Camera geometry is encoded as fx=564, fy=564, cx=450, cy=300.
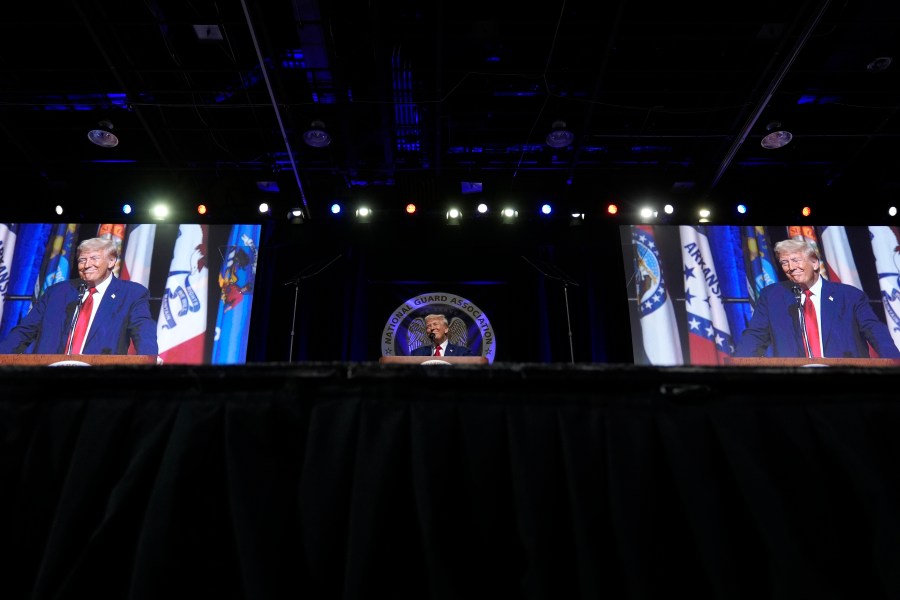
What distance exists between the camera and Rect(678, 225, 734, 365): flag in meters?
5.34

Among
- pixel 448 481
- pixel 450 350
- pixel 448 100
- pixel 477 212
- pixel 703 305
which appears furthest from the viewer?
pixel 477 212

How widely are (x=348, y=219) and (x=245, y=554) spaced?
5599mm

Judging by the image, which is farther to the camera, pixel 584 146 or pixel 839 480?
pixel 584 146

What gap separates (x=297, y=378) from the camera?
2.59 ft

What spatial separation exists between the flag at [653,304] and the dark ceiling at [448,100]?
0.57 m

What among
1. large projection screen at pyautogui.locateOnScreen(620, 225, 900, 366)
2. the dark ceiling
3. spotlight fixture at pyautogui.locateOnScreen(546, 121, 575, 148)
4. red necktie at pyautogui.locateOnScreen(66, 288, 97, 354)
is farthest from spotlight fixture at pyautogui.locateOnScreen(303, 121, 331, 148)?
large projection screen at pyautogui.locateOnScreen(620, 225, 900, 366)

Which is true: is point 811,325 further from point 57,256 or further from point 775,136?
point 57,256

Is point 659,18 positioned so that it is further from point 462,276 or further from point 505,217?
point 462,276

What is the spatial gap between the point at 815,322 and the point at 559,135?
116 inches

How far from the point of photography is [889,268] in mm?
5508

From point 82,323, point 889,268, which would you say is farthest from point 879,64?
point 82,323

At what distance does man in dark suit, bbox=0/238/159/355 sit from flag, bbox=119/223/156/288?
0.09 meters

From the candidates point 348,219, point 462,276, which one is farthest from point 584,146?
point 348,219

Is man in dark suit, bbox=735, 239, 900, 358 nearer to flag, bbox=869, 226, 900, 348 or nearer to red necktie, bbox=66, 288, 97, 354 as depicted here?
flag, bbox=869, 226, 900, 348
